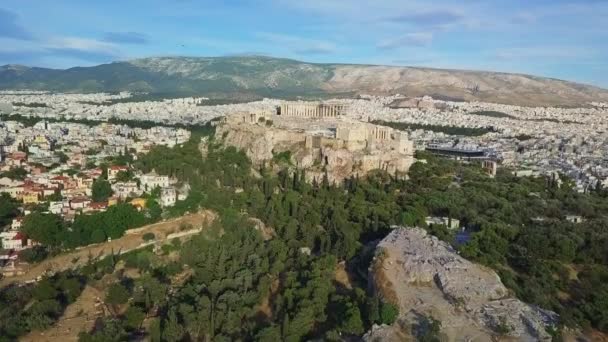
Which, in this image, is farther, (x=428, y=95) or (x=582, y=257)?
(x=428, y=95)

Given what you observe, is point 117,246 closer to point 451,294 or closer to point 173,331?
point 173,331

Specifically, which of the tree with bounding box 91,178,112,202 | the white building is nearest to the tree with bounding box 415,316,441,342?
the white building

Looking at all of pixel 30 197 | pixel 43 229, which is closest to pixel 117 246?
pixel 43 229

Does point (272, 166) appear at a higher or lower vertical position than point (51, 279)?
higher

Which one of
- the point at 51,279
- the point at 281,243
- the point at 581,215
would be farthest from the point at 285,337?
the point at 581,215

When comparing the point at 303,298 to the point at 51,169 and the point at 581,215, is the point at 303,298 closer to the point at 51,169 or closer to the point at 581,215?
the point at 581,215

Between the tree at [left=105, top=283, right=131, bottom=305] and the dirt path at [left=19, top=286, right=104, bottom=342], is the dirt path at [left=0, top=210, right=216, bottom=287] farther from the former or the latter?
the tree at [left=105, top=283, right=131, bottom=305]
